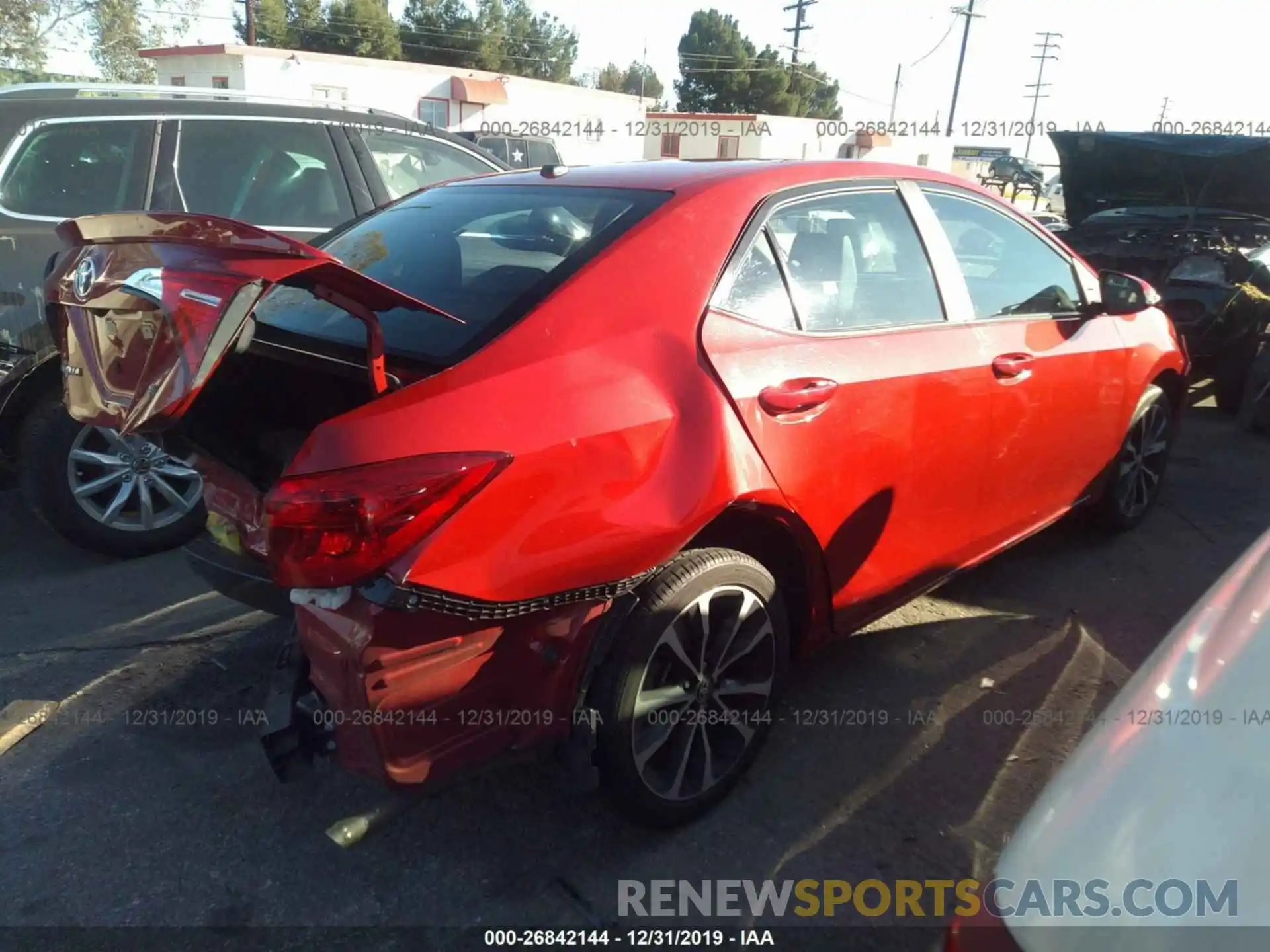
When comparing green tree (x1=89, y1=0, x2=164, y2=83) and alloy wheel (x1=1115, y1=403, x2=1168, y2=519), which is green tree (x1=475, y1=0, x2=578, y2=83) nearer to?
green tree (x1=89, y1=0, x2=164, y2=83)

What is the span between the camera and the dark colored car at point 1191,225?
6.71m

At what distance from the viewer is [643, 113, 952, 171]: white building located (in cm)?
3409

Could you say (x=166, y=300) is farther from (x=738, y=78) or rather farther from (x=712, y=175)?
(x=738, y=78)

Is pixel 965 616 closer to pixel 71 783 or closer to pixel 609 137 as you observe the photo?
pixel 71 783

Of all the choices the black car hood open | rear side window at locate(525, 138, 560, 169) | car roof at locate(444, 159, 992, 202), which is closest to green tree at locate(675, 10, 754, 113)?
rear side window at locate(525, 138, 560, 169)

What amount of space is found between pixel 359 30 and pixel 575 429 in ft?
180

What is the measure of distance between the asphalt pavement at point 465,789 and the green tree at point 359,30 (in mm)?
52205

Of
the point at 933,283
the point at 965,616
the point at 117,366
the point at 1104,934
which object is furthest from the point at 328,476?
the point at 965,616

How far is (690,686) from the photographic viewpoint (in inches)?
98.2

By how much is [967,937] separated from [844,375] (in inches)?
66.2

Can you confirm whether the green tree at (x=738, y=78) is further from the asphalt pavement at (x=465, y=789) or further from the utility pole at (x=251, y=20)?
the asphalt pavement at (x=465, y=789)

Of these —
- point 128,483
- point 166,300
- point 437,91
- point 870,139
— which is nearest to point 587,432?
point 166,300

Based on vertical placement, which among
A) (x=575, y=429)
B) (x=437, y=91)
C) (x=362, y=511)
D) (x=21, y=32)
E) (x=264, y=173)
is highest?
(x=21, y=32)

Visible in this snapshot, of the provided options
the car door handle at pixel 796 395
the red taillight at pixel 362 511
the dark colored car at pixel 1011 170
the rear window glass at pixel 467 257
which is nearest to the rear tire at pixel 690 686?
the car door handle at pixel 796 395
